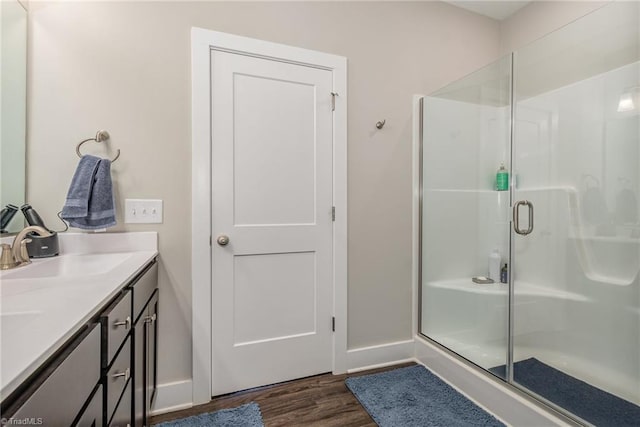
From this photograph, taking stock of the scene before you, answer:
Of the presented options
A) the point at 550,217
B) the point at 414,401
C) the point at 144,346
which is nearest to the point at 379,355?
the point at 414,401

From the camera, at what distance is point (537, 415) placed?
1.40 metres

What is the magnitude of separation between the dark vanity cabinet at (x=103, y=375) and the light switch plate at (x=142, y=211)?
35 centimetres

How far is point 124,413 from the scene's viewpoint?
0.98 metres

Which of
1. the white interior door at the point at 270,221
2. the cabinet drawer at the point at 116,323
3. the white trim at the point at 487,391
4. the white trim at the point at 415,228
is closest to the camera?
the cabinet drawer at the point at 116,323

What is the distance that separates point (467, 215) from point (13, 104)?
2.48m

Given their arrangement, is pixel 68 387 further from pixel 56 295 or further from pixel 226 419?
pixel 226 419

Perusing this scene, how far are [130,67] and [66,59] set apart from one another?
27cm

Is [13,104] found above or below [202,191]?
above

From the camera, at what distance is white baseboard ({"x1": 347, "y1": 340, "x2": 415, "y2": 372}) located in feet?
6.68

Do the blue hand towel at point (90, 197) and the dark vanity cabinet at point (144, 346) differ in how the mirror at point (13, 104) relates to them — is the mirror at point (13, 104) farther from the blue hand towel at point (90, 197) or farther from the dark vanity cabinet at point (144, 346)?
the dark vanity cabinet at point (144, 346)

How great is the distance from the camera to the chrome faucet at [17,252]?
1149mm

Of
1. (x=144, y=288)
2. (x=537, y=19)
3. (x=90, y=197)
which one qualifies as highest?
(x=537, y=19)

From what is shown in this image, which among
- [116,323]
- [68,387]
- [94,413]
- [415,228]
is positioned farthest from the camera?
[415,228]

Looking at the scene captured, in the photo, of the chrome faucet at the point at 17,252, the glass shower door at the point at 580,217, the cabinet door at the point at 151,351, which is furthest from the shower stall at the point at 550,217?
the chrome faucet at the point at 17,252
